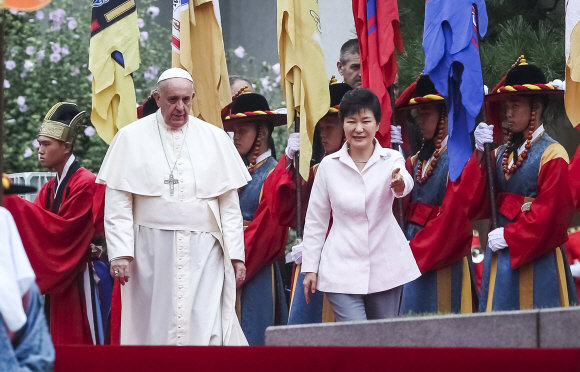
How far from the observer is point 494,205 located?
22.2 ft

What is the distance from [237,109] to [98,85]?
1210 mm

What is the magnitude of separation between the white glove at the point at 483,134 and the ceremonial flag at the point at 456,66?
0.12 meters

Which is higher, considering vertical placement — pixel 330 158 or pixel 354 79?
pixel 354 79

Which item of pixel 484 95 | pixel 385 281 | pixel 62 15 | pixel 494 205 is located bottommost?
pixel 385 281

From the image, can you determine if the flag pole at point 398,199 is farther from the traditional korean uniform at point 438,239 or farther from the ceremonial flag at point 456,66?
the ceremonial flag at point 456,66

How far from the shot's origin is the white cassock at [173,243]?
5883 millimetres

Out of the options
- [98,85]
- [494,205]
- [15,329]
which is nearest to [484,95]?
[494,205]

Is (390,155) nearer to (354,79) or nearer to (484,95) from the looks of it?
(484,95)

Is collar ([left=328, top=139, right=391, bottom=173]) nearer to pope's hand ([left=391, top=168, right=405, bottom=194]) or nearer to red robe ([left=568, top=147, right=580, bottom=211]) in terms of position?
pope's hand ([left=391, top=168, right=405, bottom=194])

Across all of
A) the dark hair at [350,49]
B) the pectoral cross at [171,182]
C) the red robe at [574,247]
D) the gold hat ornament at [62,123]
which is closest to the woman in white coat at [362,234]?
the pectoral cross at [171,182]

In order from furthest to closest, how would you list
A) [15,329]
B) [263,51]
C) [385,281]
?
1. [263,51]
2. [385,281]
3. [15,329]

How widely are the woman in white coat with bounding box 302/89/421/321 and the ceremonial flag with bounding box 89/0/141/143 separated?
2293mm

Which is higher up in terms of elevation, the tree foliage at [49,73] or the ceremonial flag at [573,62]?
the tree foliage at [49,73]

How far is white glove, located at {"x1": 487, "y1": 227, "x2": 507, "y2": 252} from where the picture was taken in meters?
6.66
